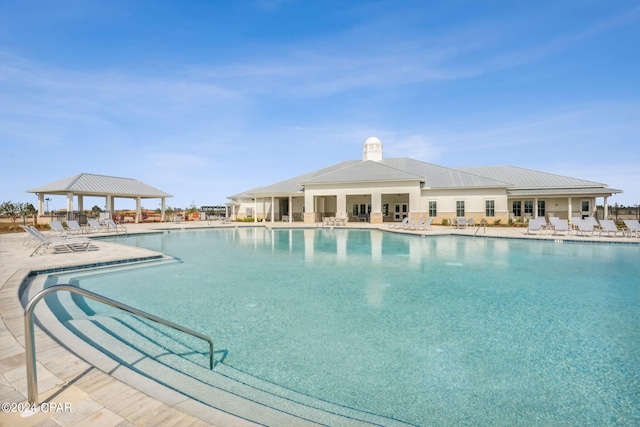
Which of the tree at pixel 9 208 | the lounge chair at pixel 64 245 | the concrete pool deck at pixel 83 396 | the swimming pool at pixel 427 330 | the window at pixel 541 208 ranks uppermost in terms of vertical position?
the tree at pixel 9 208

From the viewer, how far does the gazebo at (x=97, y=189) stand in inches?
1044

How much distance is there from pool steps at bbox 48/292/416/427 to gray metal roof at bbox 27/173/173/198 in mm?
Answer: 28185

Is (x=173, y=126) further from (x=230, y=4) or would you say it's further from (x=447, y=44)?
(x=447, y=44)

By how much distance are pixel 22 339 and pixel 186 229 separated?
22.1 meters

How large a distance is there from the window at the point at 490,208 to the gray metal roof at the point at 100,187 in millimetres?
32156

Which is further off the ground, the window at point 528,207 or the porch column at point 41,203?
the porch column at point 41,203

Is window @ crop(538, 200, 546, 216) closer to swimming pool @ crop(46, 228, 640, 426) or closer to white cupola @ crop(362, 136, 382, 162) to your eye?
white cupola @ crop(362, 136, 382, 162)

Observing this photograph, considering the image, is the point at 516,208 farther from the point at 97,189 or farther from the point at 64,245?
the point at 97,189

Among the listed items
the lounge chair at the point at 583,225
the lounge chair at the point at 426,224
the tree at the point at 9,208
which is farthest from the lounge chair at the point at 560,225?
the tree at the point at 9,208

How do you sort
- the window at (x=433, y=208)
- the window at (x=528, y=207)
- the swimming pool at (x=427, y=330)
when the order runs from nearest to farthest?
the swimming pool at (x=427, y=330), the window at (x=528, y=207), the window at (x=433, y=208)

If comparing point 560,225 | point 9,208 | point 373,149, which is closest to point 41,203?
point 9,208

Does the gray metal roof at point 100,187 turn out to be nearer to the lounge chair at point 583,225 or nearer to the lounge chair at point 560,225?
the lounge chair at point 560,225

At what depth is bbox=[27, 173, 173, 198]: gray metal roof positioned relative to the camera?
2669 cm

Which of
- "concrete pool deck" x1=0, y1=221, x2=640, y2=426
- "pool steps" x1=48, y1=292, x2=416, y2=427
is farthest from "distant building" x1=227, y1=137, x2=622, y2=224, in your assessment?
"concrete pool deck" x1=0, y1=221, x2=640, y2=426
